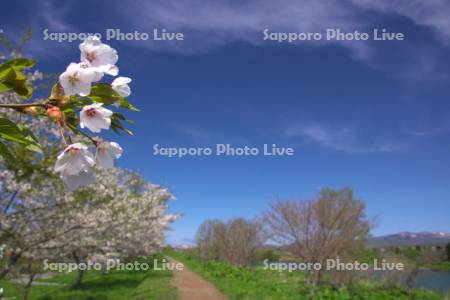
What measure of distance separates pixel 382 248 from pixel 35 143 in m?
28.3

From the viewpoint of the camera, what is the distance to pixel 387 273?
2214cm

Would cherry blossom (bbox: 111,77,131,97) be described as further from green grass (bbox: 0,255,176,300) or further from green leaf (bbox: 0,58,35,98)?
green grass (bbox: 0,255,176,300)

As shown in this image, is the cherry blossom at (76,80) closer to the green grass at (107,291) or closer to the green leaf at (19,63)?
the green leaf at (19,63)

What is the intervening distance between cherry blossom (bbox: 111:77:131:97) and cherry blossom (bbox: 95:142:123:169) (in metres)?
0.13

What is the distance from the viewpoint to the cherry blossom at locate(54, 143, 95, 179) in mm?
939

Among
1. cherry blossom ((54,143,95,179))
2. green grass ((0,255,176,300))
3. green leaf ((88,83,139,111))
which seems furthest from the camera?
green grass ((0,255,176,300))

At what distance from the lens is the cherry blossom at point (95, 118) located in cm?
100

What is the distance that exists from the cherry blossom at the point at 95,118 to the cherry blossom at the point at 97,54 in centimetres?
10

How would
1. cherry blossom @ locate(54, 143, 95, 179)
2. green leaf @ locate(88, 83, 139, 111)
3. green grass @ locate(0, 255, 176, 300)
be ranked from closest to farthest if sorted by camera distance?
cherry blossom @ locate(54, 143, 95, 179) < green leaf @ locate(88, 83, 139, 111) < green grass @ locate(0, 255, 176, 300)

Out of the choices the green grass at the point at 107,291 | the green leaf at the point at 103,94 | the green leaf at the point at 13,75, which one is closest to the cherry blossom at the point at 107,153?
the green leaf at the point at 103,94

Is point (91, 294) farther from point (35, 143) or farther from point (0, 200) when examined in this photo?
point (35, 143)

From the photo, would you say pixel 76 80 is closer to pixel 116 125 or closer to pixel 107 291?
pixel 116 125

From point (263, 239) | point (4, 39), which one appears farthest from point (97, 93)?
point (263, 239)

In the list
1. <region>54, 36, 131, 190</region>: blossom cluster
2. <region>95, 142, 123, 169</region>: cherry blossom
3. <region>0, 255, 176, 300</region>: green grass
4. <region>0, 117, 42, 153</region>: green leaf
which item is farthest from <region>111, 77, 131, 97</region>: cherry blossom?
<region>0, 255, 176, 300</region>: green grass
